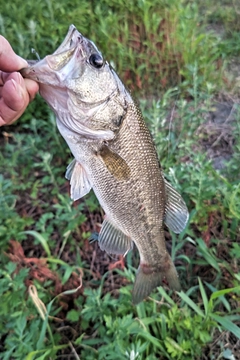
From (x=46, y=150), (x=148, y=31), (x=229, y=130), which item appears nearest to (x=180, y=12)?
(x=148, y=31)

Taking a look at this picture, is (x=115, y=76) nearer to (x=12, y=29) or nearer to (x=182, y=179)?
(x=182, y=179)

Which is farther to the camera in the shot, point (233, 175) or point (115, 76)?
point (233, 175)

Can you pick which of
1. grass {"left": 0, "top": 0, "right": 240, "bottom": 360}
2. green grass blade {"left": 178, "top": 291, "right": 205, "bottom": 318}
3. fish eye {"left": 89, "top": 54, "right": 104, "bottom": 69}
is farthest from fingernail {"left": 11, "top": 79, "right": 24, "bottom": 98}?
green grass blade {"left": 178, "top": 291, "right": 205, "bottom": 318}

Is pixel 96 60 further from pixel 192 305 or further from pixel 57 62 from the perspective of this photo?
pixel 192 305

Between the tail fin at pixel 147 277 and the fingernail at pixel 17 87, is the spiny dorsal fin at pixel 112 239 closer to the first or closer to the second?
the tail fin at pixel 147 277

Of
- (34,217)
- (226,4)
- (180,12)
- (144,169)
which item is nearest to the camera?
(144,169)

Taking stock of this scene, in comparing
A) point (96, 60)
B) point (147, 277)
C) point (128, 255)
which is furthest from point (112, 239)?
point (96, 60)
